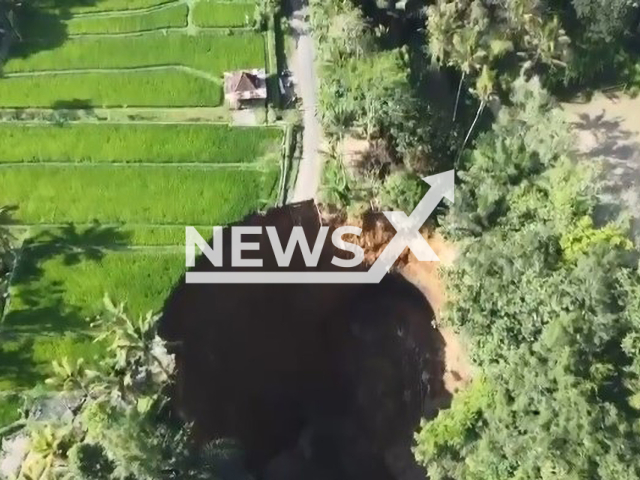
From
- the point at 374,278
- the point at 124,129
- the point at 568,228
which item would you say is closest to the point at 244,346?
the point at 374,278

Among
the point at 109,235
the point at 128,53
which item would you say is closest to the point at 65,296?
the point at 109,235

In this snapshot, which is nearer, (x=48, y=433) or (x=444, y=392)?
(x=48, y=433)

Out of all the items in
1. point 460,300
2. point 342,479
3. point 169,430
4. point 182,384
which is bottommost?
point 342,479

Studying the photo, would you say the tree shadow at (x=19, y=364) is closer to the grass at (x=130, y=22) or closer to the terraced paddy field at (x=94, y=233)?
the terraced paddy field at (x=94, y=233)

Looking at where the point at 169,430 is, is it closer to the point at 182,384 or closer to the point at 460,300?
the point at 182,384

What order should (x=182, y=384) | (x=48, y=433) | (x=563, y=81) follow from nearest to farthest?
(x=48, y=433) < (x=182, y=384) < (x=563, y=81)
